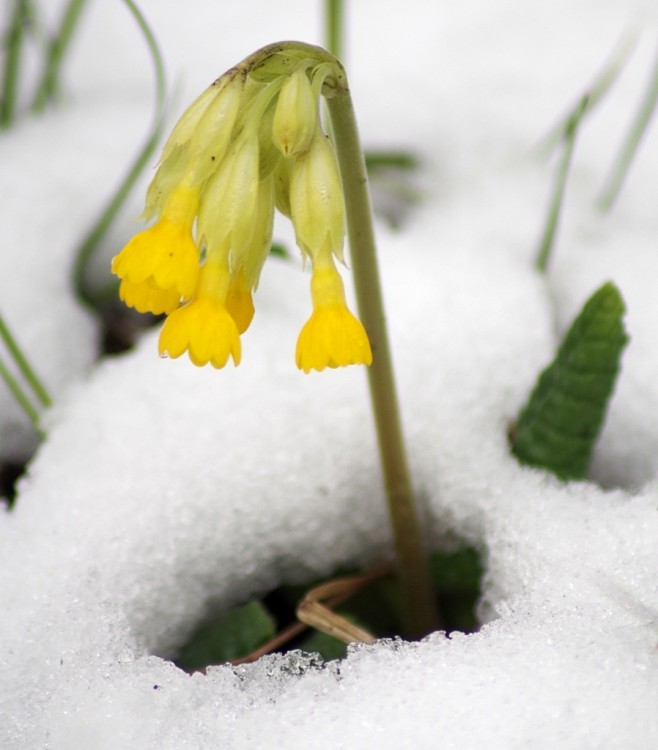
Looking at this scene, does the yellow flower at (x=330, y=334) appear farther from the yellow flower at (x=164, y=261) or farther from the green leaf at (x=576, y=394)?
the green leaf at (x=576, y=394)

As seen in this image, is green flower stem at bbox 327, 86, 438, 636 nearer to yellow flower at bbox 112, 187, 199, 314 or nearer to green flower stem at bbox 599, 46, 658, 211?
yellow flower at bbox 112, 187, 199, 314

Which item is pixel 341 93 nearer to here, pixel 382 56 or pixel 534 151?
pixel 534 151

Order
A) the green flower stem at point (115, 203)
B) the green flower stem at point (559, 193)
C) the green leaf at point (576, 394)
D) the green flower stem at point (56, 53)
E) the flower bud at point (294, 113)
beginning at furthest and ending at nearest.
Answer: the green flower stem at point (56, 53) → the green flower stem at point (115, 203) → the green flower stem at point (559, 193) → the green leaf at point (576, 394) → the flower bud at point (294, 113)

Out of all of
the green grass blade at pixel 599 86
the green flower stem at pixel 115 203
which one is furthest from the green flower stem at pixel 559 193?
the green flower stem at pixel 115 203

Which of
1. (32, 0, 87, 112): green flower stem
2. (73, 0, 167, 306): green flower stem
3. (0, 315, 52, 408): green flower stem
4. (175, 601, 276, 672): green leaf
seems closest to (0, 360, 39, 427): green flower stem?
(0, 315, 52, 408): green flower stem

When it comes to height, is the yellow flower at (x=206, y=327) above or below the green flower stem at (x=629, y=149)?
above

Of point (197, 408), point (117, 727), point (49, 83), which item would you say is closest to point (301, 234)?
point (197, 408)
